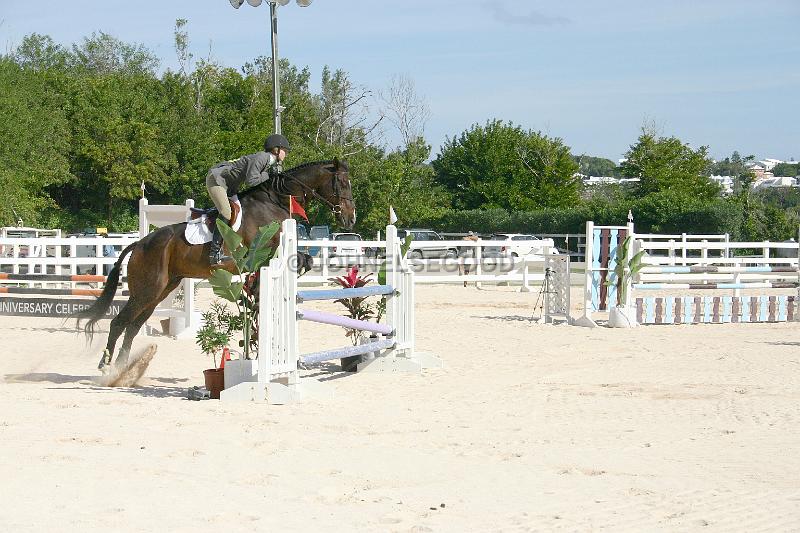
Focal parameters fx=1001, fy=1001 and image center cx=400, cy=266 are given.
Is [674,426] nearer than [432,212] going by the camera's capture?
Yes

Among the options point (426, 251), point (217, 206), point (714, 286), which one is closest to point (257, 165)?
point (217, 206)

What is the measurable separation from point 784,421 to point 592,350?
4.81 meters

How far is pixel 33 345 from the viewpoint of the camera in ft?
39.8

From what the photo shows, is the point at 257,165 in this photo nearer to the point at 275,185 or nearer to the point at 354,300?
the point at 275,185

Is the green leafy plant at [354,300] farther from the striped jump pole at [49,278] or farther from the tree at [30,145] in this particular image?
the tree at [30,145]

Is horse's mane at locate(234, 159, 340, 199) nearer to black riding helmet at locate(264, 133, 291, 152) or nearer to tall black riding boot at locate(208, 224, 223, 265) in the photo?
black riding helmet at locate(264, 133, 291, 152)

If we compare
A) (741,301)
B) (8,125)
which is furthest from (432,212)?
(741,301)

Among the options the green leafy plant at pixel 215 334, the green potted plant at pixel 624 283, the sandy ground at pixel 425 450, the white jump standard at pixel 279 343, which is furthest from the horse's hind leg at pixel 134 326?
the green potted plant at pixel 624 283

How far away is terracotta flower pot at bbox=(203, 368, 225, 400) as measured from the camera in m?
8.05

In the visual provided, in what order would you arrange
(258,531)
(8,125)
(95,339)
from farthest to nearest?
(8,125) → (95,339) → (258,531)

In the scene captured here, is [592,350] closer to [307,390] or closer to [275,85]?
[307,390]

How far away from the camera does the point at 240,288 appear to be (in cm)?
812

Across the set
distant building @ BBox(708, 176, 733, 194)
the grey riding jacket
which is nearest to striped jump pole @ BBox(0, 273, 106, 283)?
the grey riding jacket

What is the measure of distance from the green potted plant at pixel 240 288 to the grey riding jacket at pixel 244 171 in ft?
2.64
